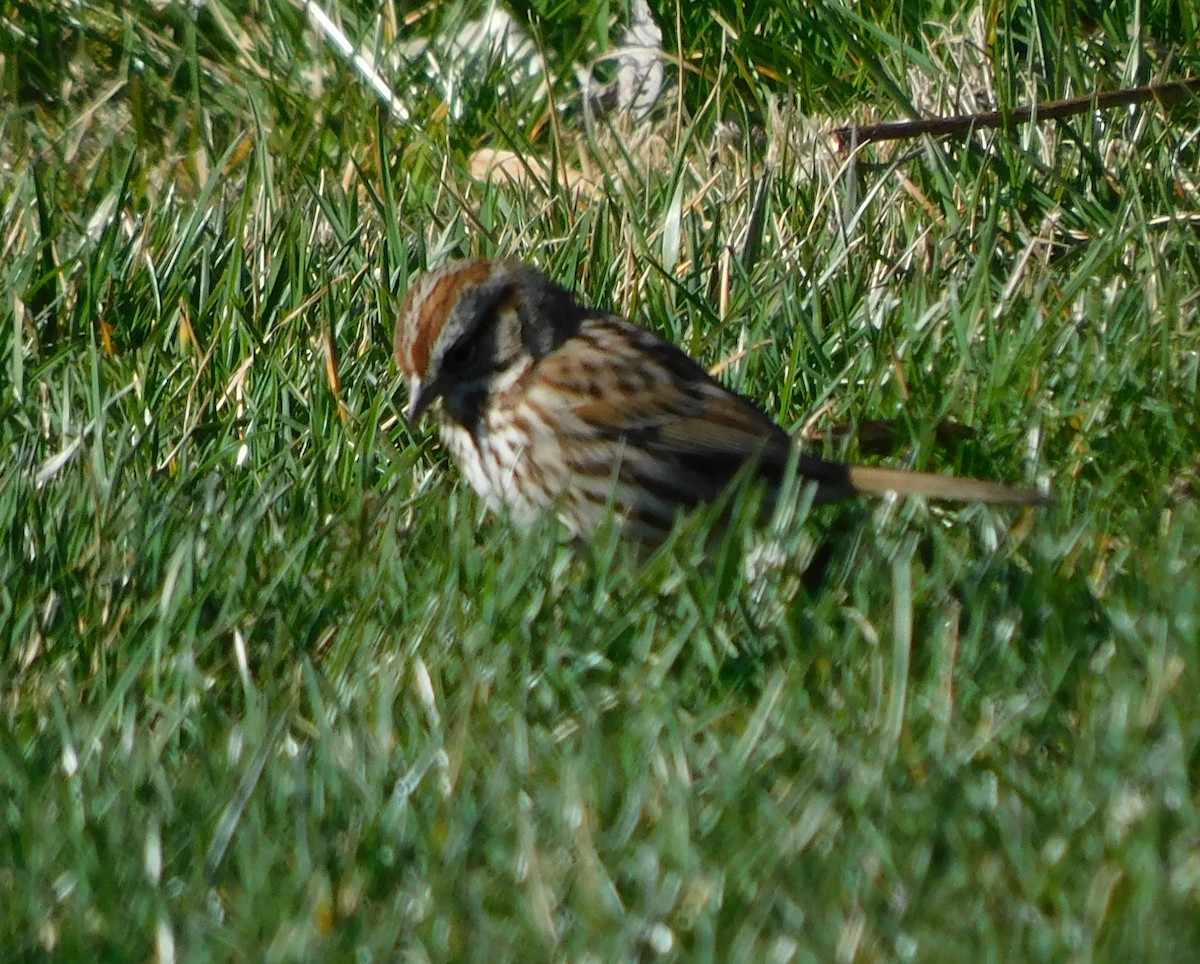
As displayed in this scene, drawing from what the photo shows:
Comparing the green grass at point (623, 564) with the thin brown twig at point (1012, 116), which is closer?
the green grass at point (623, 564)

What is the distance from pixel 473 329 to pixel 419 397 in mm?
237

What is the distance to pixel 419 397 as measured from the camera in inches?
179

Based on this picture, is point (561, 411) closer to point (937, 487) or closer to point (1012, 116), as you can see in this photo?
point (937, 487)

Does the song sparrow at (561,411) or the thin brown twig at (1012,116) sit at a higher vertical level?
the thin brown twig at (1012,116)

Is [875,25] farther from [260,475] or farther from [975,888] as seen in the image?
[975,888]

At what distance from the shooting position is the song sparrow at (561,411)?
452 centimetres

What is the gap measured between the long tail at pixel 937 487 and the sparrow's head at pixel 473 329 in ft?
3.03

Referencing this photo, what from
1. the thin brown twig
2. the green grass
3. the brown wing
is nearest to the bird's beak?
the green grass

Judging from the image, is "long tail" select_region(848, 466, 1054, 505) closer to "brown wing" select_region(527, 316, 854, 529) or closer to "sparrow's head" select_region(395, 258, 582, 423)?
"brown wing" select_region(527, 316, 854, 529)

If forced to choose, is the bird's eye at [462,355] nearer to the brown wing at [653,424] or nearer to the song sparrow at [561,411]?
the song sparrow at [561,411]

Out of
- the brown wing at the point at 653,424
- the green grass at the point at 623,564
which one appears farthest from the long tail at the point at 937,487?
the brown wing at the point at 653,424

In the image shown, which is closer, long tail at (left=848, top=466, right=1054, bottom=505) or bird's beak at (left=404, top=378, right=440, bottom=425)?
long tail at (left=848, top=466, right=1054, bottom=505)

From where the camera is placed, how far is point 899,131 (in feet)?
17.9

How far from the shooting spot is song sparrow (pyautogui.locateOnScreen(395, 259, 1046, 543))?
452 centimetres
